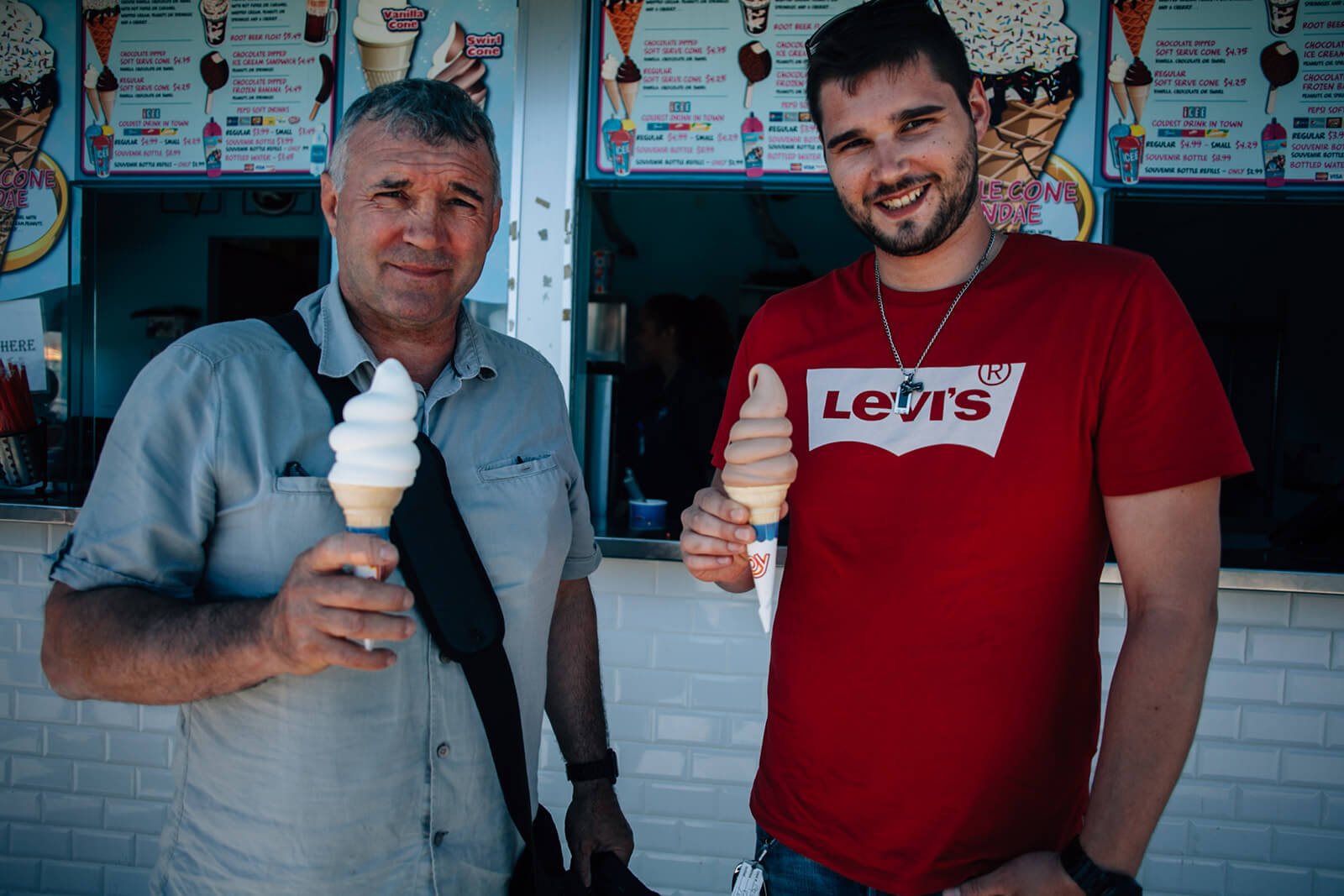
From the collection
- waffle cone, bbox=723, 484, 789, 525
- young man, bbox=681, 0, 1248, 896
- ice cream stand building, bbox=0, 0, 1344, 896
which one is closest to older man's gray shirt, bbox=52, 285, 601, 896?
waffle cone, bbox=723, 484, 789, 525

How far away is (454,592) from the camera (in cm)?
168

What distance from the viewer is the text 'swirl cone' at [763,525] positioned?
175cm

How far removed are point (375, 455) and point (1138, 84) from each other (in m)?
3.39

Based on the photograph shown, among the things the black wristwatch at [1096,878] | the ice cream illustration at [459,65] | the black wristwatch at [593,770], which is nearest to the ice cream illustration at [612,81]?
the ice cream illustration at [459,65]

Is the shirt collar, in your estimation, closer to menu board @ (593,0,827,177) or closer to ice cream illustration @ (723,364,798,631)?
ice cream illustration @ (723,364,798,631)

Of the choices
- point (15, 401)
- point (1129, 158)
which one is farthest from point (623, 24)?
point (15, 401)

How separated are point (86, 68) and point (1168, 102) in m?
4.59

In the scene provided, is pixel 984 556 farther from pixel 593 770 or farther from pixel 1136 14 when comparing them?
pixel 1136 14

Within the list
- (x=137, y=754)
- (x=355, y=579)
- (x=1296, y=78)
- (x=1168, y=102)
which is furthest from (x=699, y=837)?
(x=1296, y=78)

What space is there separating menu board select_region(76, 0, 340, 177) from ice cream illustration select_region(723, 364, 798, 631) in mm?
2924

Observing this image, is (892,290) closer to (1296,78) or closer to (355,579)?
(355,579)

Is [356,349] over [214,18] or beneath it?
beneath

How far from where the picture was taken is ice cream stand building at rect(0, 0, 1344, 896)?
11.3 feet

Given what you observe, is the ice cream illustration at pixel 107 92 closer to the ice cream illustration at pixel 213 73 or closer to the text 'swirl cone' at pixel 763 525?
the ice cream illustration at pixel 213 73
